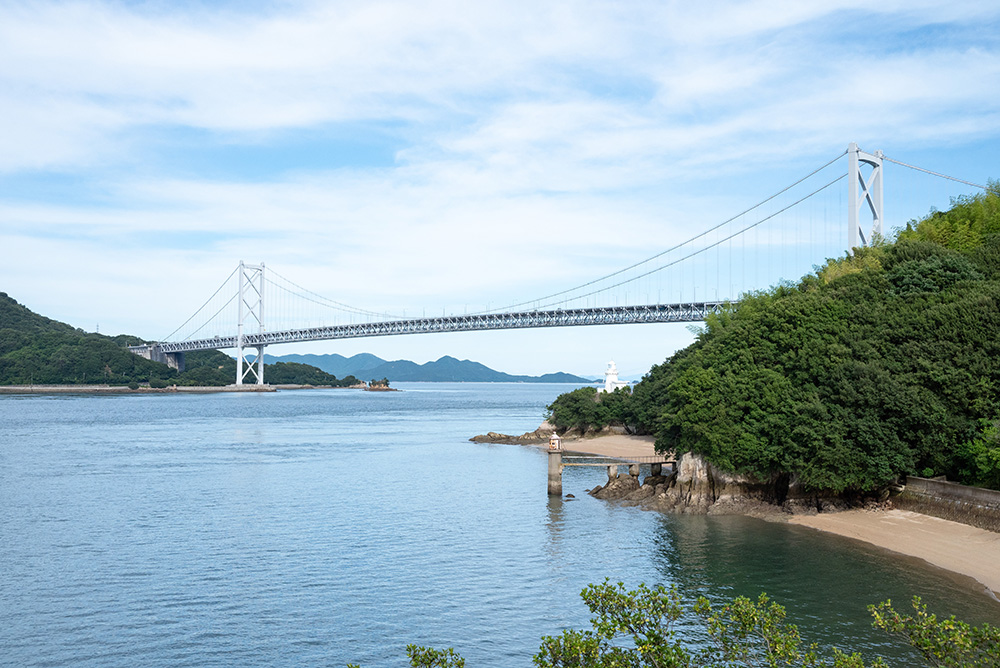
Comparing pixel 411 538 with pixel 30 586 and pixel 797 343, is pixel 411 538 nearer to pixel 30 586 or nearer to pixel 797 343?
pixel 30 586

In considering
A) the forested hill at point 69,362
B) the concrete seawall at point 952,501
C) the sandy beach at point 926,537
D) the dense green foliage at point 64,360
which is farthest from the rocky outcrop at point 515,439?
the dense green foliage at point 64,360

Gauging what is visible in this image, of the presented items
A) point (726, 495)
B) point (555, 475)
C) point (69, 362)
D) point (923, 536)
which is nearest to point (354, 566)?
point (555, 475)

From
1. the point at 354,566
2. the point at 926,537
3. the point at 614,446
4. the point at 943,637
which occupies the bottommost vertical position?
the point at 354,566

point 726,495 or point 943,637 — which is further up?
point 943,637

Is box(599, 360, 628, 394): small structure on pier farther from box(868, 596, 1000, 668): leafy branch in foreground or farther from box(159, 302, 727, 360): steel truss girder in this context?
box(868, 596, 1000, 668): leafy branch in foreground

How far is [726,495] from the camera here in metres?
32.6

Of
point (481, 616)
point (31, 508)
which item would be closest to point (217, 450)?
point (31, 508)

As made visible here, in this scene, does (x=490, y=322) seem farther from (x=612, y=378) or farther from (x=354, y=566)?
(x=354, y=566)

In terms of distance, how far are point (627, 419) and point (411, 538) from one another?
37.0 meters

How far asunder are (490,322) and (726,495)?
69755 mm

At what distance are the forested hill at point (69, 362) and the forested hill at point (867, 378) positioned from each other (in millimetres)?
138380

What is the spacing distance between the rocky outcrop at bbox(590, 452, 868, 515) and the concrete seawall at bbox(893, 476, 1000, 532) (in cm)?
231

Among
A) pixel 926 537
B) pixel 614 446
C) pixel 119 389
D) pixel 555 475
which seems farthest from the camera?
pixel 119 389

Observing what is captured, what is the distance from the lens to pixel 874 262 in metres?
38.9
